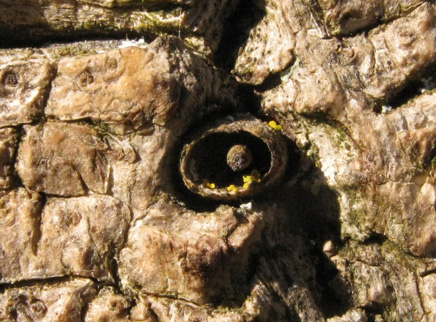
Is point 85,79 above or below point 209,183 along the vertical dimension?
above

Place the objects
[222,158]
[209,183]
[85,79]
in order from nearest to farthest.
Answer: [85,79] < [209,183] < [222,158]

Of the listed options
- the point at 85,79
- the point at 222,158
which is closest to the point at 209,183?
the point at 222,158

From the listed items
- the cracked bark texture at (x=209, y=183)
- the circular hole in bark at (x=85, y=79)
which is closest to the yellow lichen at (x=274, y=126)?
the cracked bark texture at (x=209, y=183)

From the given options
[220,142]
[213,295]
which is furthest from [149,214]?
[220,142]

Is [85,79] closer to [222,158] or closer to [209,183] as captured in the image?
[209,183]

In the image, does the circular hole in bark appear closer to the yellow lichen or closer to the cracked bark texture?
the cracked bark texture

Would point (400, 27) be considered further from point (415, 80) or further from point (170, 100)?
point (170, 100)
